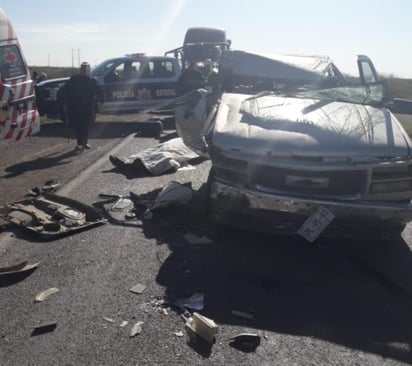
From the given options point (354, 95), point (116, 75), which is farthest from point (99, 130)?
point (354, 95)

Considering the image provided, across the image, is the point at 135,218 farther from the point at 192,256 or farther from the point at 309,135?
the point at 309,135

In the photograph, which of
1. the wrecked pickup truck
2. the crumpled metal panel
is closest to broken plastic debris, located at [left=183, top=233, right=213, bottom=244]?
the wrecked pickup truck

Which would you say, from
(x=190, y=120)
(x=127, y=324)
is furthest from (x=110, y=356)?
(x=190, y=120)

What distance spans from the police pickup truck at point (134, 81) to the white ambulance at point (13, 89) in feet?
24.8

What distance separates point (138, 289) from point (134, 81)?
13.3 metres

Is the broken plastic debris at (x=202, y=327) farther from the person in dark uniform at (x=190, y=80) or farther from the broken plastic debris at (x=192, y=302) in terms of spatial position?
the person in dark uniform at (x=190, y=80)

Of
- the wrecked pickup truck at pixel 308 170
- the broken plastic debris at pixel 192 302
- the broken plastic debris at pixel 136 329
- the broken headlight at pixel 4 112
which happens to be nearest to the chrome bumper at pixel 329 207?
the wrecked pickup truck at pixel 308 170

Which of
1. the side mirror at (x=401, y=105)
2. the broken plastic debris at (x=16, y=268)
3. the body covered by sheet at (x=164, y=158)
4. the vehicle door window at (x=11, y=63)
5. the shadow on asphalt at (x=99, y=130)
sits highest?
the vehicle door window at (x=11, y=63)

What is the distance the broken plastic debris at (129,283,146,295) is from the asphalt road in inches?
1.6

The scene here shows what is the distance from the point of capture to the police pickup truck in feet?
55.1

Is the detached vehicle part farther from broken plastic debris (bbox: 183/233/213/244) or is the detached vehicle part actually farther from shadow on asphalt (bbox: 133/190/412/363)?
broken plastic debris (bbox: 183/233/213/244)

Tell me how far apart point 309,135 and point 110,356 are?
2978mm

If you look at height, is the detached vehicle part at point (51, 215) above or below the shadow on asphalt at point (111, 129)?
above

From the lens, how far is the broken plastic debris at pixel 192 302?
421 cm
